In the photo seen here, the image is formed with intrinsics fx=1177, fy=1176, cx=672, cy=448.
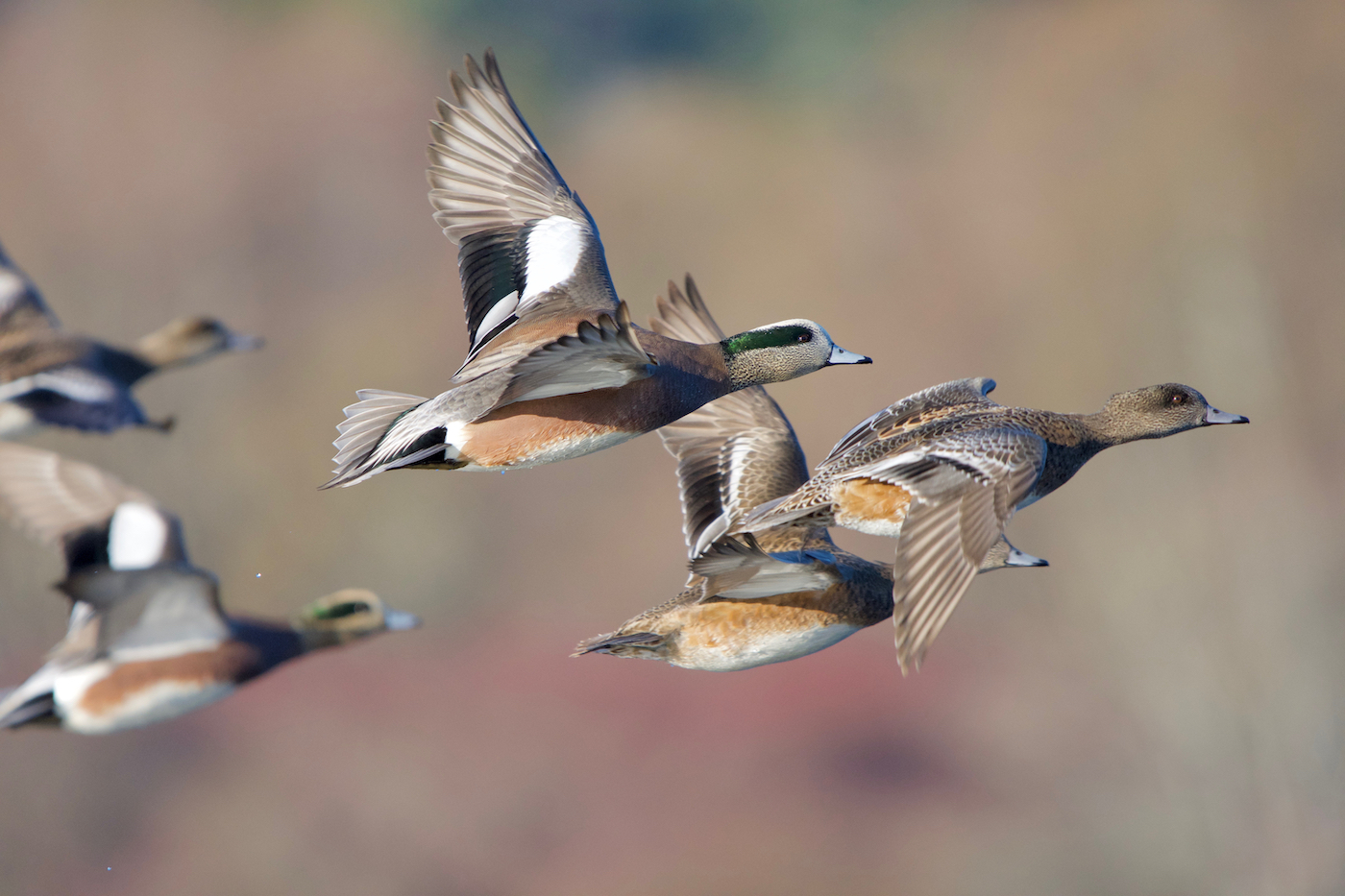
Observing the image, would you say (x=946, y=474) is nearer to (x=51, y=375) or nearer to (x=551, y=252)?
(x=551, y=252)

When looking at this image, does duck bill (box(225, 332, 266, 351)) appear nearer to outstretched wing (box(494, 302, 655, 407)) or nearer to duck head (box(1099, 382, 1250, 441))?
outstretched wing (box(494, 302, 655, 407))

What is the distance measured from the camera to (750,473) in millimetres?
3285

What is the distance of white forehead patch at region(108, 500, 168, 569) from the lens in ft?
11.0

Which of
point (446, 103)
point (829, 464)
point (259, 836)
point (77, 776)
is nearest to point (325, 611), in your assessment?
point (446, 103)

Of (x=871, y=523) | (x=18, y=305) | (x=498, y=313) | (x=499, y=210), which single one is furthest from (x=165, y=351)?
(x=871, y=523)

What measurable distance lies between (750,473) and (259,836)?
7652 mm

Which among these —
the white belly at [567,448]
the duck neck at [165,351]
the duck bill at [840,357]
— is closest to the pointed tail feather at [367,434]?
the white belly at [567,448]

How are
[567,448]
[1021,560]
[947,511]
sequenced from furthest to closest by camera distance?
[1021,560] < [567,448] < [947,511]

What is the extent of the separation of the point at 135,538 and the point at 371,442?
1194 mm

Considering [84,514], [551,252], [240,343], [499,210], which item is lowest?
[84,514]

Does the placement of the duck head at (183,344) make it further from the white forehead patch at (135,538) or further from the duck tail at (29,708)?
the duck tail at (29,708)

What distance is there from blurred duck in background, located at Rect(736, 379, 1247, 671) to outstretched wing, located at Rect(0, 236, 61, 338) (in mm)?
3234

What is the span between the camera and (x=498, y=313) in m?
2.99

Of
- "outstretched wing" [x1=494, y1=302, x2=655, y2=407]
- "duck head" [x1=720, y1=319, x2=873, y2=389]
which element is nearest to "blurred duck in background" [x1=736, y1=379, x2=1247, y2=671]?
"duck head" [x1=720, y1=319, x2=873, y2=389]
